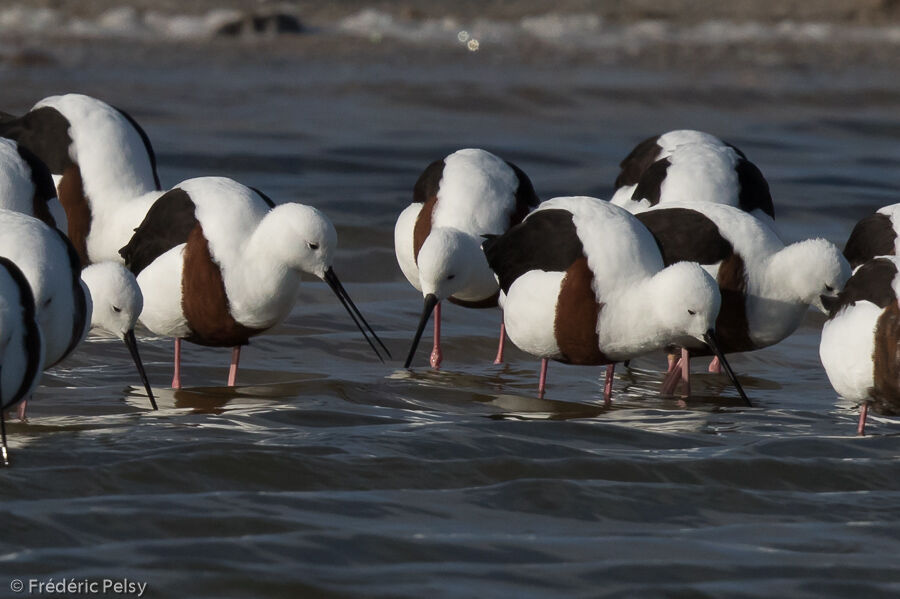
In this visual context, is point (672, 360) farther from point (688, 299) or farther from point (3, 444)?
point (3, 444)

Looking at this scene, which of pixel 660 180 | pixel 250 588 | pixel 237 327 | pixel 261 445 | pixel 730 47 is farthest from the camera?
pixel 730 47

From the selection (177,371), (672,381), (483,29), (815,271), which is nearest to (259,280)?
(177,371)

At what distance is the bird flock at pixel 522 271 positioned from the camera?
7.03 m

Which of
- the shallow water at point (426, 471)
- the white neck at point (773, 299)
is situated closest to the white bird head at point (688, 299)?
the shallow water at point (426, 471)

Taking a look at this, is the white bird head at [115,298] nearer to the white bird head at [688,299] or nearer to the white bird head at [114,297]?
the white bird head at [114,297]

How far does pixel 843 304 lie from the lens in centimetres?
727

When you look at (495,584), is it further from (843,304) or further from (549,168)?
(549,168)

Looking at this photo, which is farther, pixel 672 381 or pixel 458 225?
pixel 458 225

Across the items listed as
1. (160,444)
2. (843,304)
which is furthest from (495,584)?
(843,304)

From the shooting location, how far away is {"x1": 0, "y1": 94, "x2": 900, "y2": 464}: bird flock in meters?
7.03

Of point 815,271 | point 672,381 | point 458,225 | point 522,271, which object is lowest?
point 672,381

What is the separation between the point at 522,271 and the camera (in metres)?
8.02

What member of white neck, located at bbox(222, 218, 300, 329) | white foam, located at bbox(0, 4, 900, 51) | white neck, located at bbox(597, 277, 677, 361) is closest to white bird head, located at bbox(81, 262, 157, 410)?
white neck, located at bbox(222, 218, 300, 329)

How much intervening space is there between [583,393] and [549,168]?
21.5ft
